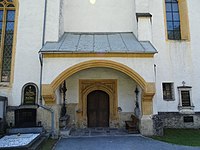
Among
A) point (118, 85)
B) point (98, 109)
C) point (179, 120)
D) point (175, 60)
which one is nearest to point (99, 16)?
point (118, 85)

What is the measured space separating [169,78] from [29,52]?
324 inches

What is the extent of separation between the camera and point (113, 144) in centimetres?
715

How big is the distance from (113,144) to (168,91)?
5.56 metres

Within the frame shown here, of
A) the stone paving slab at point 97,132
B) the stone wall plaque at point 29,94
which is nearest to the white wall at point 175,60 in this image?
the stone paving slab at point 97,132

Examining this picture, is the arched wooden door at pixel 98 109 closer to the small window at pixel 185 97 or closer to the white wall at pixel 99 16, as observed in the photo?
the white wall at pixel 99 16

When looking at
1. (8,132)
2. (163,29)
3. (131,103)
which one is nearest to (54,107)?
(8,132)

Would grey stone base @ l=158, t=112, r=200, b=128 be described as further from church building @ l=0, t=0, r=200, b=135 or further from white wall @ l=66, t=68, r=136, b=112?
white wall @ l=66, t=68, r=136, b=112

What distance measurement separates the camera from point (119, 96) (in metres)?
10.5

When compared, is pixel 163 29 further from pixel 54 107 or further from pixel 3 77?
pixel 3 77

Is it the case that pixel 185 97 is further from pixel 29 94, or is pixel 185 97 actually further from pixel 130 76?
pixel 29 94

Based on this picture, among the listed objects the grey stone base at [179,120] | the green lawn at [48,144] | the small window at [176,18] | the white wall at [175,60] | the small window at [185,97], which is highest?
the small window at [176,18]

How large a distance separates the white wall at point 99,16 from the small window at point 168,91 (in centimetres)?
405

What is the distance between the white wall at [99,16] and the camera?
11312 millimetres

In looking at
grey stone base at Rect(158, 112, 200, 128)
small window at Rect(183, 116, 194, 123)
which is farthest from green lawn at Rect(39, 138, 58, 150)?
small window at Rect(183, 116, 194, 123)
